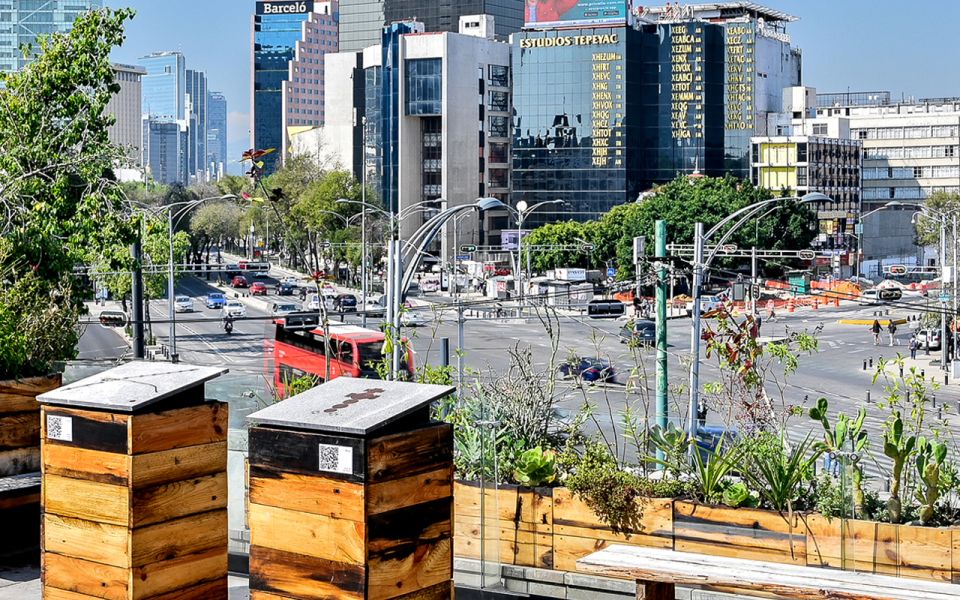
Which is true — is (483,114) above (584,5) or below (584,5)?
below

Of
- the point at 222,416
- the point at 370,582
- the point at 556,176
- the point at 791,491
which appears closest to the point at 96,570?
the point at 222,416

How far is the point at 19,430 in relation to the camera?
8.93 meters

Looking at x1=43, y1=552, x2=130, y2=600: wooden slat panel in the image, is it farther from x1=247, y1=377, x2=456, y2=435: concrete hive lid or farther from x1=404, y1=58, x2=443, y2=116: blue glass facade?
x1=404, y1=58, x2=443, y2=116: blue glass facade

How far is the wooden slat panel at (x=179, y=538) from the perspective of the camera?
6.76 m

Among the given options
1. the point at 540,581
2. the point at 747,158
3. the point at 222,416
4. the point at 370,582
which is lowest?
the point at 540,581

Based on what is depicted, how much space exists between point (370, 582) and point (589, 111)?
10913cm

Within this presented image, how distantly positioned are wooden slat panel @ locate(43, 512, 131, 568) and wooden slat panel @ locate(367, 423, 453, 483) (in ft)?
5.05

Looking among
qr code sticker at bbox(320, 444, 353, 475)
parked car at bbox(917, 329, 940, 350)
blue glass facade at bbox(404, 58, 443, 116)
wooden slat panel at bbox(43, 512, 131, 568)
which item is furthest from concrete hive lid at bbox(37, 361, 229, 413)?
blue glass facade at bbox(404, 58, 443, 116)

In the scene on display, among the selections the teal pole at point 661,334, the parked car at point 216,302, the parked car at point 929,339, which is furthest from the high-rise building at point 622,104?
the teal pole at point 661,334

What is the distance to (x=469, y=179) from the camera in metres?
121

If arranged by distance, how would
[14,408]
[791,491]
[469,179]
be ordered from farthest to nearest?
[469,179]
[14,408]
[791,491]

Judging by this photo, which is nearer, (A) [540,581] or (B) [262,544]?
(B) [262,544]

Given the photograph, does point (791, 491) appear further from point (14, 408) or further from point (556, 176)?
point (556, 176)

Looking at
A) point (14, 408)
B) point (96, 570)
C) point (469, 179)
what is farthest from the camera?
point (469, 179)
